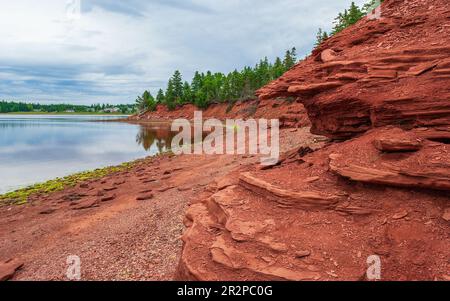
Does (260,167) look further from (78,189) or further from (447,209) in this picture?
(78,189)

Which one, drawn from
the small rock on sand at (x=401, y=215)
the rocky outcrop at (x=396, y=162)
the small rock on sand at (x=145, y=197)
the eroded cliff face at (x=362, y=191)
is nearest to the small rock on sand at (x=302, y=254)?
the eroded cliff face at (x=362, y=191)

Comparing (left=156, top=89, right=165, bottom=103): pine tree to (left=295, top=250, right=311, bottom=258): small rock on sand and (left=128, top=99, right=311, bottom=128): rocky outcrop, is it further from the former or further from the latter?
(left=295, top=250, right=311, bottom=258): small rock on sand

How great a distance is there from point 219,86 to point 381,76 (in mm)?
122981

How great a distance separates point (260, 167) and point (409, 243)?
19.4ft

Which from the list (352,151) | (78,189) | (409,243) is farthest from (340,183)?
(78,189)

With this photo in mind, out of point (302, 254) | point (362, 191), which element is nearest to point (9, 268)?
point (302, 254)

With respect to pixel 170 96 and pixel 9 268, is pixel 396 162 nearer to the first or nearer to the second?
pixel 9 268

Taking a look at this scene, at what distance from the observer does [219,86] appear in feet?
425

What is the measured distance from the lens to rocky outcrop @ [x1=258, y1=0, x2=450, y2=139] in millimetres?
8320

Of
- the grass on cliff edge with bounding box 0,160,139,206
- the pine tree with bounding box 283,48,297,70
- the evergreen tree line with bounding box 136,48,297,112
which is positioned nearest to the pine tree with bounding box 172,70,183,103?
the evergreen tree line with bounding box 136,48,297,112

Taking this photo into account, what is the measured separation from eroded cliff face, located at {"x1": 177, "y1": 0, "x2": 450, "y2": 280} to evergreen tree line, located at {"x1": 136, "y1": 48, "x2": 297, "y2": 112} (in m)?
86.5

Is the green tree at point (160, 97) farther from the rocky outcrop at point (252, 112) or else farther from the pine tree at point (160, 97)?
the rocky outcrop at point (252, 112)

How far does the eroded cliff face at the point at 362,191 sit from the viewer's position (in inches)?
264

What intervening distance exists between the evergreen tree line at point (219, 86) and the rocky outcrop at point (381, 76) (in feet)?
277
